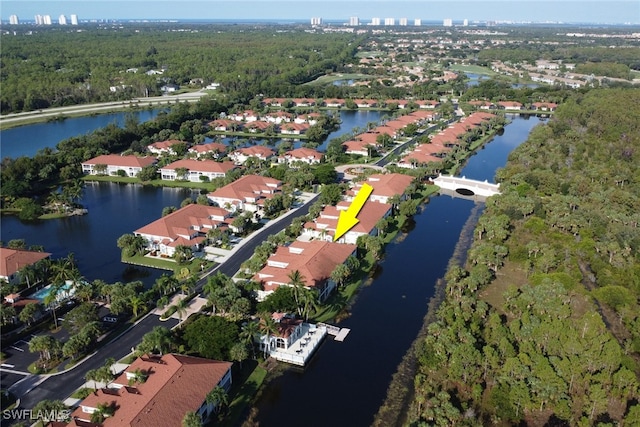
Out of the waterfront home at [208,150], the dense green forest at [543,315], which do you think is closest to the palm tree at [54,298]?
the dense green forest at [543,315]

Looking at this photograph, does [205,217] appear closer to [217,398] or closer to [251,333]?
[251,333]

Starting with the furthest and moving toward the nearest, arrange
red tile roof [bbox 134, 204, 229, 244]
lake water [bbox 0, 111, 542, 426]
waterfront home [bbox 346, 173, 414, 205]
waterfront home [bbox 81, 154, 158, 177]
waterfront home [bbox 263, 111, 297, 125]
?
waterfront home [bbox 263, 111, 297, 125] → waterfront home [bbox 81, 154, 158, 177] → waterfront home [bbox 346, 173, 414, 205] → red tile roof [bbox 134, 204, 229, 244] → lake water [bbox 0, 111, 542, 426]

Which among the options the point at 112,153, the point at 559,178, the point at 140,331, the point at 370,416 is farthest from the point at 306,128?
the point at 370,416

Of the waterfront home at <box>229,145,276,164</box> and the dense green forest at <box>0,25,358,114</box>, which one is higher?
the dense green forest at <box>0,25,358,114</box>

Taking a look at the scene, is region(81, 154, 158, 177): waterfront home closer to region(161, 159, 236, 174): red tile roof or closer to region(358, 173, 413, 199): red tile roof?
region(161, 159, 236, 174): red tile roof

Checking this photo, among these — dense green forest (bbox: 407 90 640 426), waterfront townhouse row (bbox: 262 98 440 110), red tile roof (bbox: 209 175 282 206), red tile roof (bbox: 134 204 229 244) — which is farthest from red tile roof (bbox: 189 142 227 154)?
dense green forest (bbox: 407 90 640 426)
